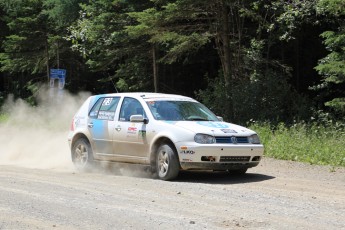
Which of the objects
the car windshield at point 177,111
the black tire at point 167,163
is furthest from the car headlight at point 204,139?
the car windshield at point 177,111

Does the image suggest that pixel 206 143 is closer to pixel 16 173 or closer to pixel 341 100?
pixel 16 173

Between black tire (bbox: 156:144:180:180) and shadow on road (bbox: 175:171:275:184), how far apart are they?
303mm

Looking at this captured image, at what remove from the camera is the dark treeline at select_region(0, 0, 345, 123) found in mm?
20562

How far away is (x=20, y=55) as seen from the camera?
39.2 meters

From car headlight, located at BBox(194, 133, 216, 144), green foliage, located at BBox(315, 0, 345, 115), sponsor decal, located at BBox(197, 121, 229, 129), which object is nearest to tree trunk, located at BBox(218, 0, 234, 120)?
green foliage, located at BBox(315, 0, 345, 115)

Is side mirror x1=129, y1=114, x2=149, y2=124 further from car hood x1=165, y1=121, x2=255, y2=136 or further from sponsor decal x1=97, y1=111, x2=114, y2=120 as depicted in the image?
sponsor decal x1=97, y1=111, x2=114, y2=120

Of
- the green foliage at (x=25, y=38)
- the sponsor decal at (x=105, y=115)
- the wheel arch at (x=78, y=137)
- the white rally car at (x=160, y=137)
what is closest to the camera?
the white rally car at (x=160, y=137)

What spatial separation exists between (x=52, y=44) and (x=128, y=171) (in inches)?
1047

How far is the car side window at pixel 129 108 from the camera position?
12.1m

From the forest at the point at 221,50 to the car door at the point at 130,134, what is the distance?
5.07m

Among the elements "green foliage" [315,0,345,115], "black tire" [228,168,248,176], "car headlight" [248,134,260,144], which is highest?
"green foliage" [315,0,345,115]

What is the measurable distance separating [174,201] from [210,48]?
2232cm

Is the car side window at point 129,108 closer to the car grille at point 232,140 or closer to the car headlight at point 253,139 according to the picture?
the car grille at point 232,140

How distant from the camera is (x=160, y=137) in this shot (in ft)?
37.0
